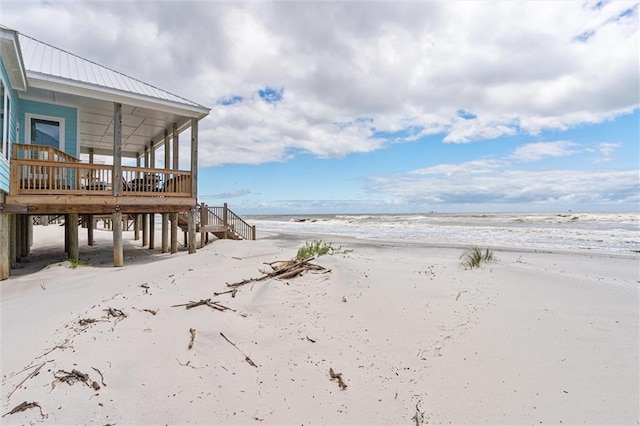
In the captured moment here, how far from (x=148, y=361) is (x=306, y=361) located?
1769mm

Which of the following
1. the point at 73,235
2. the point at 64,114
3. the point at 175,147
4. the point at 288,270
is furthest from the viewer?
the point at 175,147

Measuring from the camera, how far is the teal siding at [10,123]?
781 centimetres

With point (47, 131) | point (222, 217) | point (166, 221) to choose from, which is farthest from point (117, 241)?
point (222, 217)

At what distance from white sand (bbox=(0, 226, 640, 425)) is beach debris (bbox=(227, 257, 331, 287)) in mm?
212

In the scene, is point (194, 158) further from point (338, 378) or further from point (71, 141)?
point (338, 378)

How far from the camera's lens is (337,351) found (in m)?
4.26

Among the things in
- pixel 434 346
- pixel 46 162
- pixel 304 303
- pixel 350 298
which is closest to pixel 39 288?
pixel 46 162

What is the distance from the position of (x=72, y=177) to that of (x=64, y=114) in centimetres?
204

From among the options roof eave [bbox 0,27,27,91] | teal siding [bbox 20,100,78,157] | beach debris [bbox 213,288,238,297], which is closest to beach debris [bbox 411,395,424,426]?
beach debris [bbox 213,288,238,297]

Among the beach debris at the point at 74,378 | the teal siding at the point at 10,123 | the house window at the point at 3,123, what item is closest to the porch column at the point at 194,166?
the teal siding at the point at 10,123

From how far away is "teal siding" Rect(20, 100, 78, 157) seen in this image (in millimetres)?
10586

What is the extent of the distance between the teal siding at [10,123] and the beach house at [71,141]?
23 mm

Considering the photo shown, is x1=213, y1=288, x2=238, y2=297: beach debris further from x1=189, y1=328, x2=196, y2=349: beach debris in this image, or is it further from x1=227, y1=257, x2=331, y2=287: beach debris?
x1=189, y1=328, x2=196, y2=349: beach debris

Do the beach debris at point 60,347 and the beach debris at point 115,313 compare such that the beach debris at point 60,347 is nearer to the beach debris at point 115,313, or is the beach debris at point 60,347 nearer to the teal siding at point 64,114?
the beach debris at point 115,313
